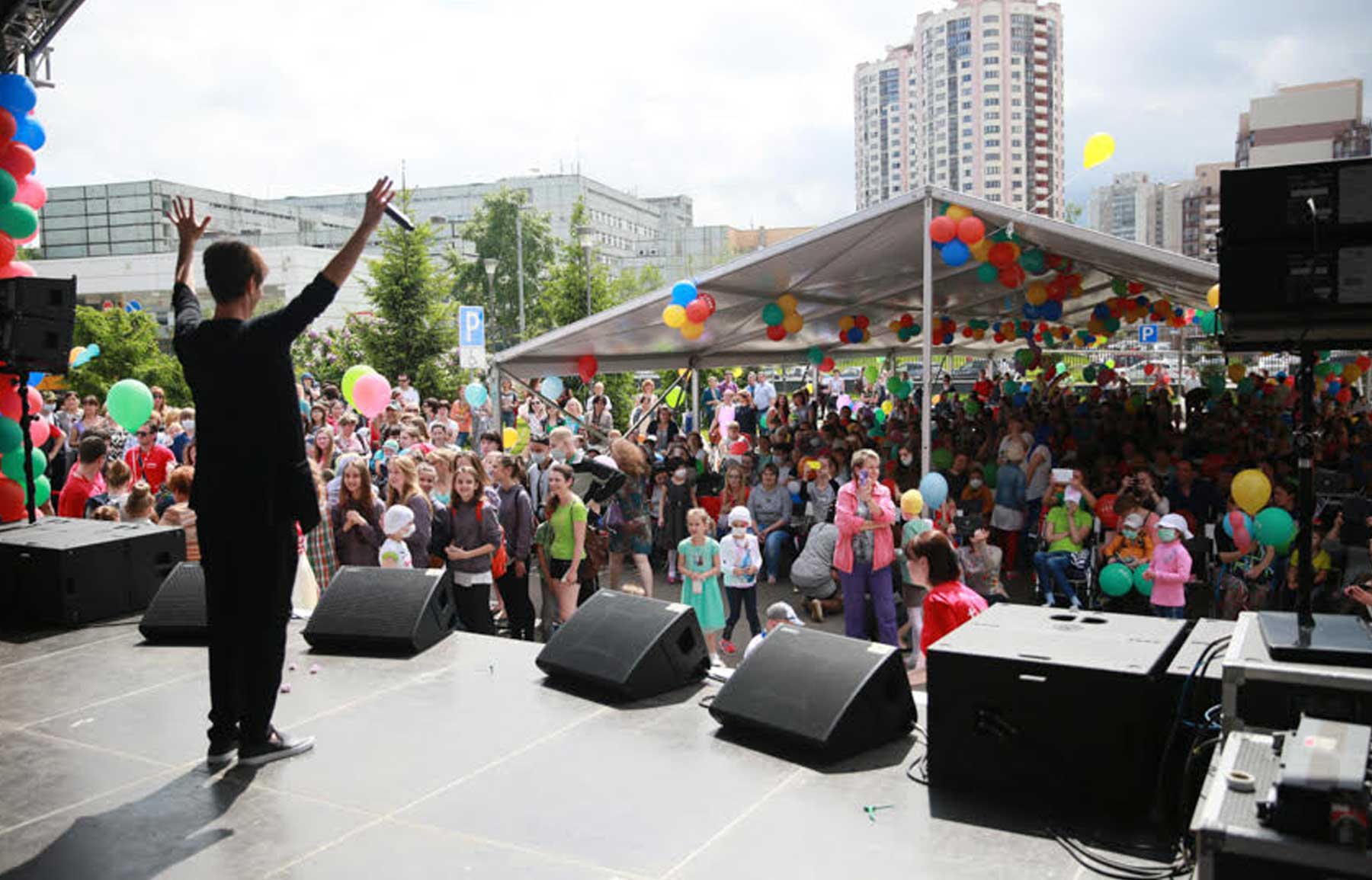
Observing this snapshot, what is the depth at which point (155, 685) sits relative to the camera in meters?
4.04

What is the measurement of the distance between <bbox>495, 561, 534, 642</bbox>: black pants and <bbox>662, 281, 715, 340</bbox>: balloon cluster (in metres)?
3.52

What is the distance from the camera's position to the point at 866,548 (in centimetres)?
712

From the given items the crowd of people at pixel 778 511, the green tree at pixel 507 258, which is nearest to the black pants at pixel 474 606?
the crowd of people at pixel 778 511

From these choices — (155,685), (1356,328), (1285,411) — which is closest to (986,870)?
(1356,328)

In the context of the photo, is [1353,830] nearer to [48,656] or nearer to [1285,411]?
[48,656]

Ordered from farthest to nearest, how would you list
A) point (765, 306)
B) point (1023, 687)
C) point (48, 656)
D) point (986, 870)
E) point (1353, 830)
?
1. point (765, 306)
2. point (48, 656)
3. point (1023, 687)
4. point (986, 870)
5. point (1353, 830)

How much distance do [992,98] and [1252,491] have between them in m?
88.4

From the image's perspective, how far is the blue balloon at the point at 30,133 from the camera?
5.67m

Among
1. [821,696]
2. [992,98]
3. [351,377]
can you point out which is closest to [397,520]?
[821,696]

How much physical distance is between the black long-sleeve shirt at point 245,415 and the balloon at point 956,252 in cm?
632

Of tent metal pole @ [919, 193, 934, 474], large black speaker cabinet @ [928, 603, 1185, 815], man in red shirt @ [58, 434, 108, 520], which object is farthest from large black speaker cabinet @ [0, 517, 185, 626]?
tent metal pole @ [919, 193, 934, 474]

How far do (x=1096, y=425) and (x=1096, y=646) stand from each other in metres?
11.0

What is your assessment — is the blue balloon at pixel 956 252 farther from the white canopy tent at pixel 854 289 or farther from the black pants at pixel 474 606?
the black pants at pixel 474 606

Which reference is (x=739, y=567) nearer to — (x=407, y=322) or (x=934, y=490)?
(x=934, y=490)
